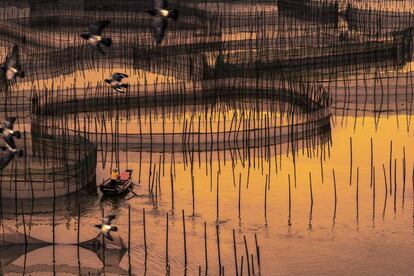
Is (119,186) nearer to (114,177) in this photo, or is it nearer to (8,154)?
(114,177)

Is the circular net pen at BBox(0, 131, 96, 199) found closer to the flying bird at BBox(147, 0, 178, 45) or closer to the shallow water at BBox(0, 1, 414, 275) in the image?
the shallow water at BBox(0, 1, 414, 275)

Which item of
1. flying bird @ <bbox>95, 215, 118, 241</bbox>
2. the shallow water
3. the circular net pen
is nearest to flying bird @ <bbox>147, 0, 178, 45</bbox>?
flying bird @ <bbox>95, 215, 118, 241</bbox>

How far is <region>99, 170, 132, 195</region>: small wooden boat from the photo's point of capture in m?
12.9

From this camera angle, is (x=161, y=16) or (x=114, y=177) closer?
(x=161, y=16)

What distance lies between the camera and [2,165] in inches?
485

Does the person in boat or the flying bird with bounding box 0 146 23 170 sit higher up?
the flying bird with bounding box 0 146 23 170

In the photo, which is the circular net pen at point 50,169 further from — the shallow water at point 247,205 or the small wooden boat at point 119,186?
the small wooden boat at point 119,186

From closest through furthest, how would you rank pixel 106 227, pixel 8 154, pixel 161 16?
pixel 161 16 < pixel 106 227 < pixel 8 154

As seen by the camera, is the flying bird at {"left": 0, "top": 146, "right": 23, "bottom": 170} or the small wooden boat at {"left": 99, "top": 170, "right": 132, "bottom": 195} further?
the small wooden boat at {"left": 99, "top": 170, "right": 132, "bottom": 195}

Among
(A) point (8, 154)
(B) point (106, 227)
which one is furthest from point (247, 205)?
(A) point (8, 154)

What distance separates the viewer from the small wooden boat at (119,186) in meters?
12.9

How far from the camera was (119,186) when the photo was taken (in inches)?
508

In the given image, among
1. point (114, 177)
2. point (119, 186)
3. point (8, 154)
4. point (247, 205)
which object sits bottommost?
point (247, 205)

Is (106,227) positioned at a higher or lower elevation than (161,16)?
lower
